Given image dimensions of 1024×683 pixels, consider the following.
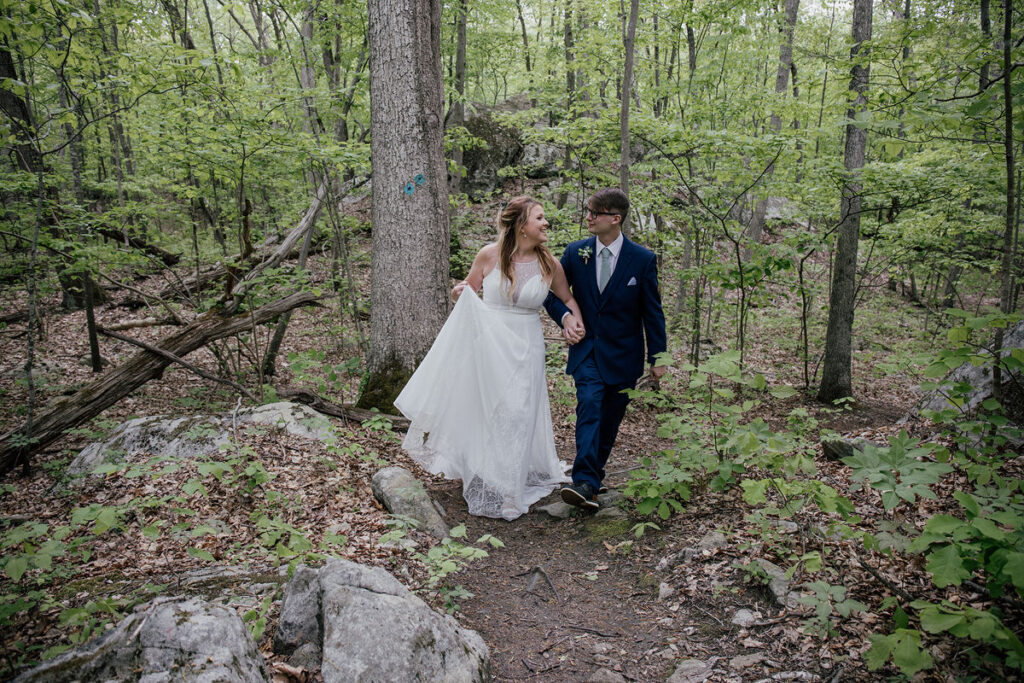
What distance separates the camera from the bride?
4.35 m

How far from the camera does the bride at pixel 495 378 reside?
4.35 m

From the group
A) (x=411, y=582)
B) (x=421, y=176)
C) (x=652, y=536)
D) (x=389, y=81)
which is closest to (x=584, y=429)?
(x=652, y=536)

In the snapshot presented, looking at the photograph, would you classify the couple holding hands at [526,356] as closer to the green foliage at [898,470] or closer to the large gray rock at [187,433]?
the large gray rock at [187,433]

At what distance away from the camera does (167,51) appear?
5.29m

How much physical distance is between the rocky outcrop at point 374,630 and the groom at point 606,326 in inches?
76.6

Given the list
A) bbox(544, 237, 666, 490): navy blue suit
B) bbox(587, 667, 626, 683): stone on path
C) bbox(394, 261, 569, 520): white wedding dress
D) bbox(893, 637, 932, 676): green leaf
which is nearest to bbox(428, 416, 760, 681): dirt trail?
bbox(587, 667, 626, 683): stone on path

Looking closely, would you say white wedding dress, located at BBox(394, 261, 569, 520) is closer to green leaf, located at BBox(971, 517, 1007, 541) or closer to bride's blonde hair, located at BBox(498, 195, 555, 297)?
bride's blonde hair, located at BBox(498, 195, 555, 297)

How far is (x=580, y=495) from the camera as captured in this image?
13.4 ft

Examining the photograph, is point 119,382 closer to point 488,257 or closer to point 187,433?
point 187,433

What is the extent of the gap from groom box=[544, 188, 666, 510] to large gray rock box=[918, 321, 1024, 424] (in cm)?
194

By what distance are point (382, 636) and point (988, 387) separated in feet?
15.4

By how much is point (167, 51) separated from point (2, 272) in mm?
7900

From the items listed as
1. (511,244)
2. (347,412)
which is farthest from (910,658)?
(347,412)

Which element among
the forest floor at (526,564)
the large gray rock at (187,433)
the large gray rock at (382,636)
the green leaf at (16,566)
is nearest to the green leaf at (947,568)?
the forest floor at (526,564)
